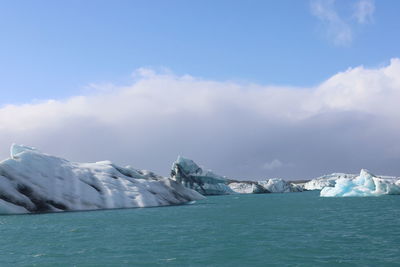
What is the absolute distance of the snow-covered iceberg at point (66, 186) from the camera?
41.6 metres

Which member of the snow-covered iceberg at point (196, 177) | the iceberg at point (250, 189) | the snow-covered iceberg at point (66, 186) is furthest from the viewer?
the iceberg at point (250, 189)

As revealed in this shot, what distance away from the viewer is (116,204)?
47688 millimetres

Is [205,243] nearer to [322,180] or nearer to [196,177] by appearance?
[196,177]

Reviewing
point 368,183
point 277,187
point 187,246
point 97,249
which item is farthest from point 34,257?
point 277,187

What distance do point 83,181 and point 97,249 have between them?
29.4 meters

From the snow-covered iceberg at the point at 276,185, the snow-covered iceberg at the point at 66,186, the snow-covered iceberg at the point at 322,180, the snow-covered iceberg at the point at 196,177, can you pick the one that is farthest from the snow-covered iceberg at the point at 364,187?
the snow-covered iceberg at the point at 322,180

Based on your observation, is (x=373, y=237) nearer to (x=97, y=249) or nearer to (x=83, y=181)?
(x=97, y=249)

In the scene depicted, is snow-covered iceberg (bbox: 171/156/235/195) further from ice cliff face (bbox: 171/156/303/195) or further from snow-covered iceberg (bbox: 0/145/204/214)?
snow-covered iceberg (bbox: 0/145/204/214)

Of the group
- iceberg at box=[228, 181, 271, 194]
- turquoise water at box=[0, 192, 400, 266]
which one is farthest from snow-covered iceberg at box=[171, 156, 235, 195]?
turquoise water at box=[0, 192, 400, 266]

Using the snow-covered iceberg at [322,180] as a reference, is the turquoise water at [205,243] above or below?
below

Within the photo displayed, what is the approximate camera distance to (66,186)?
4534 cm

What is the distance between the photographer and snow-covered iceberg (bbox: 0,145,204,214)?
136ft

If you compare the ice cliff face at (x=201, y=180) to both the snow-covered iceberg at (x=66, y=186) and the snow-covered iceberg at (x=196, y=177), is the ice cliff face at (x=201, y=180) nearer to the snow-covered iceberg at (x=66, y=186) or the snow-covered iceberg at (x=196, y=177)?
the snow-covered iceberg at (x=196, y=177)

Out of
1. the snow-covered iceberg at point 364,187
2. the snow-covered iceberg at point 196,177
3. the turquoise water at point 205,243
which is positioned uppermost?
the snow-covered iceberg at point 196,177
